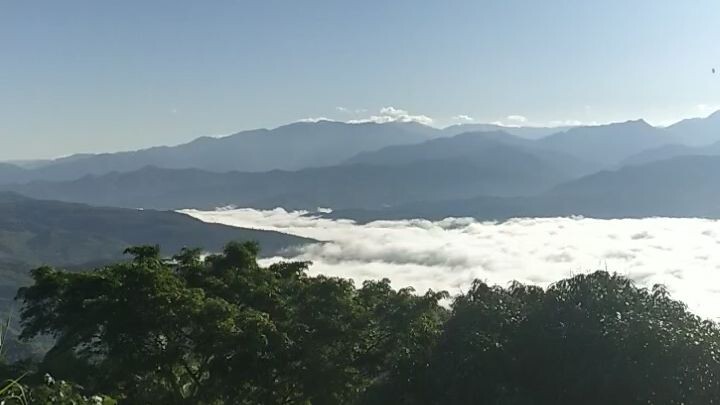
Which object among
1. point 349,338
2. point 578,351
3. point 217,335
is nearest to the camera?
point 578,351

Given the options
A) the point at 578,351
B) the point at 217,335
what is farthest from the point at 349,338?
the point at 578,351

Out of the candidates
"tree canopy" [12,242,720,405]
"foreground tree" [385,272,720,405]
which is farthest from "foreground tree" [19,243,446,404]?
"foreground tree" [385,272,720,405]

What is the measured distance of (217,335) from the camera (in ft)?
54.7

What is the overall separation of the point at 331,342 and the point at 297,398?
217 cm

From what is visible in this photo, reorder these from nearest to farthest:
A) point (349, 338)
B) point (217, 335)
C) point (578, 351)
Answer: point (578, 351) < point (217, 335) < point (349, 338)

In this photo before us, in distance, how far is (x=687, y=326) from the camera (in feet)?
41.7

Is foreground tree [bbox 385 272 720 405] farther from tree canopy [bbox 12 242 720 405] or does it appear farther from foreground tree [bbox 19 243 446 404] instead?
foreground tree [bbox 19 243 446 404]

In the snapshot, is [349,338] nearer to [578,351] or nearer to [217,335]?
[217,335]

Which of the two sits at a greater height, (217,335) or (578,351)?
(578,351)

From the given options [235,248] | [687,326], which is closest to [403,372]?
[687,326]

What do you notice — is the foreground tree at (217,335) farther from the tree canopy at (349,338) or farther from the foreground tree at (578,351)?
the foreground tree at (578,351)

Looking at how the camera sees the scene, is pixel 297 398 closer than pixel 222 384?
No

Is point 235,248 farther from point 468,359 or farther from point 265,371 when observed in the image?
point 468,359

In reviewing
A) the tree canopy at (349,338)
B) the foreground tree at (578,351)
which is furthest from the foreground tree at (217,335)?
the foreground tree at (578,351)
